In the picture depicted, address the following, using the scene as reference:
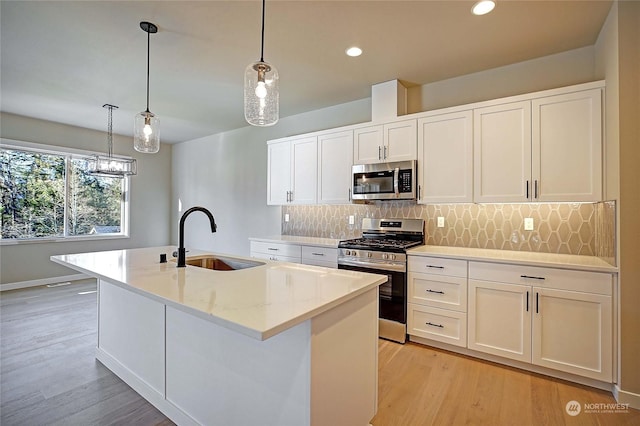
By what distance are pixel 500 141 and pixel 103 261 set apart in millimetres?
3283

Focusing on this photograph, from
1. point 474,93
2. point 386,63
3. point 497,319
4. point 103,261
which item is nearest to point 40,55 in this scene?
point 103,261

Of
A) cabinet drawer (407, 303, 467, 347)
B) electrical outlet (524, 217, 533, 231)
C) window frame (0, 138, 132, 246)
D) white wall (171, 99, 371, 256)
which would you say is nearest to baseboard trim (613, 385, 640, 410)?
cabinet drawer (407, 303, 467, 347)

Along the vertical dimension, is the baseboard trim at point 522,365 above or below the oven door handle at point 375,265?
below

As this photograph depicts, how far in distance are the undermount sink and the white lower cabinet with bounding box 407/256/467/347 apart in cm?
154

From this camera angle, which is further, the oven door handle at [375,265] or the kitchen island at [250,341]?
the oven door handle at [375,265]

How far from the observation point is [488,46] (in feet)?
8.66

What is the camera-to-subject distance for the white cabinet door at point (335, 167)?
362cm

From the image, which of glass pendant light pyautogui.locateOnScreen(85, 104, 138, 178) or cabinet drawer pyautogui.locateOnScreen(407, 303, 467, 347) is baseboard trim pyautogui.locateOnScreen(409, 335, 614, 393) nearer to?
cabinet drawer pyautogui.locateOnScreen(407, 303, 467, 347)

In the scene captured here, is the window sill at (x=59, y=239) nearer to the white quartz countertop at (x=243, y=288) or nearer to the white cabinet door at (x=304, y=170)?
the white quartz countertop at (x=243, y=288)

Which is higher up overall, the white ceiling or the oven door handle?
the white ceiling

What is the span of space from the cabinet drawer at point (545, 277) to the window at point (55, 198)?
6.23 meters

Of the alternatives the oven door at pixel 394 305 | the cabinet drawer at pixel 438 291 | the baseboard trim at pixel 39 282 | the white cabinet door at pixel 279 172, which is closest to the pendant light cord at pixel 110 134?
the baseboard trim at pixel 39 282

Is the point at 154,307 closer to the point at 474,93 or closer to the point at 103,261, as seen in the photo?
the point at 103,261

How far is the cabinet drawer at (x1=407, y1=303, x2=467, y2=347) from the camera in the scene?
8.84 feet
